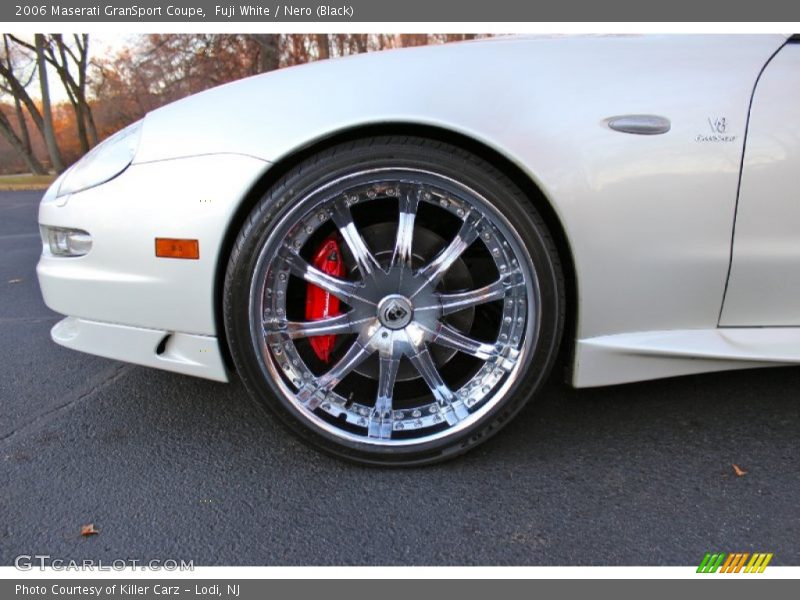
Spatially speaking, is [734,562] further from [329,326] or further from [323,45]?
[323,45]

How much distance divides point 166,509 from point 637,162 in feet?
5.66

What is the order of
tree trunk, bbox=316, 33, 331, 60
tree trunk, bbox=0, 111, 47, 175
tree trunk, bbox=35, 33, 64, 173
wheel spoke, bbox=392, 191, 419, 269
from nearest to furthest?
wheel spoke, bbox=392, 191, 419, 269 < tree trunk, bbox=316, 33, 331, 60 < tree trunk, bbox=35, 33, 64, 173 < tree trunk, bbox=0, 111, 47, 175

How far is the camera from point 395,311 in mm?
1648

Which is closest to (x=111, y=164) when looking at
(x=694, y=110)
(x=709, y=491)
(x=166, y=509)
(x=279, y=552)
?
(x=166, y=509)

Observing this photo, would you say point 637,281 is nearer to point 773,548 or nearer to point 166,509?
point 773,548

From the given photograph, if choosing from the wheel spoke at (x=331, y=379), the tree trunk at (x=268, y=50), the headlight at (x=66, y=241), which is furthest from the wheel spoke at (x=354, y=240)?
the tree trunk at (x=268, y=50)

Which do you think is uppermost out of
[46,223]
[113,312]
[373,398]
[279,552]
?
[46,223]

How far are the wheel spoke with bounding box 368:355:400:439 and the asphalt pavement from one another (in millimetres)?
137

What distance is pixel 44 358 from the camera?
8.29 feet

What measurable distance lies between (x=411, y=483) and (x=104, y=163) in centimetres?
145

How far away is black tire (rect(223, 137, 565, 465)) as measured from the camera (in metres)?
1.50

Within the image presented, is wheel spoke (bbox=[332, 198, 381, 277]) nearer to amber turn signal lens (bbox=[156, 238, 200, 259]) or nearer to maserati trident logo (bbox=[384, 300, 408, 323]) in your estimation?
maserati trident logo (bbox=[384, 300, 408, 323])

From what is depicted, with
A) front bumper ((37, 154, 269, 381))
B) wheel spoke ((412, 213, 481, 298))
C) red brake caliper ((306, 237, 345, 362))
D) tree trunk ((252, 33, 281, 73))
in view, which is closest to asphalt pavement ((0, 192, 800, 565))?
front bumper ((37, 154, 269, 381))

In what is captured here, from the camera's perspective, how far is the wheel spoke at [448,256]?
162cm
